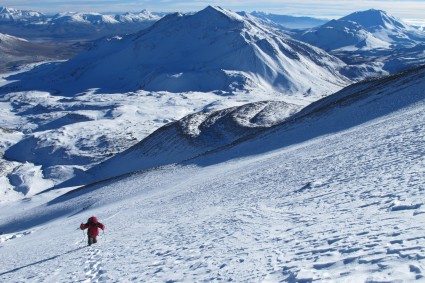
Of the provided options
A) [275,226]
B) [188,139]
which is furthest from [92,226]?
[188,139]

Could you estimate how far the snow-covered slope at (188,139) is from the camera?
66625 millimetres

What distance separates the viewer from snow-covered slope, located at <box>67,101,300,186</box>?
6662 centimetres

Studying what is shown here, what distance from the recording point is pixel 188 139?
6950cm

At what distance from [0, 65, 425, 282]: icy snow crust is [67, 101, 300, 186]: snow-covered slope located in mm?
29545

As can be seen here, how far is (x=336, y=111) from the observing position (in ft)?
156

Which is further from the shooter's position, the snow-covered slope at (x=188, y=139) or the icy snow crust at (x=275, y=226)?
the snow-covered slope at (x=188, y=139)

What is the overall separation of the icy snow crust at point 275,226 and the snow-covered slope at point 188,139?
29.5 meters

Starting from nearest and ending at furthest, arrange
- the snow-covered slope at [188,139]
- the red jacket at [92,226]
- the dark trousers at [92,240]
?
the red jacket at [92,226] → the dark trousers at [92,240] → the snow-covered slope at [188,139]

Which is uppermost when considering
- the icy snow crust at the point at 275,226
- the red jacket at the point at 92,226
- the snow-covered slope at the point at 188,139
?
the snow-covered slope at the point at 188,139

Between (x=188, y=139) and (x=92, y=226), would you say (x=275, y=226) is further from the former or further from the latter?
(x=188, y=139)

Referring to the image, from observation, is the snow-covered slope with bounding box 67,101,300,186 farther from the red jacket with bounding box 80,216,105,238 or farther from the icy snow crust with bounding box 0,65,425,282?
the red jacket with bounding box 80,216,105,238

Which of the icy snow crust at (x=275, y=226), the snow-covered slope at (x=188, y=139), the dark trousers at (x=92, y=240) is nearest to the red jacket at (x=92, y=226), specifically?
the dark trousers at (x=92, y=240)

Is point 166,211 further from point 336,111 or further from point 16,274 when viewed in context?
point 336,111

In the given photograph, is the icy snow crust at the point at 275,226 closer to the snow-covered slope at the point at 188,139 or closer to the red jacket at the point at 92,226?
the red jacket at the point at 92,226
